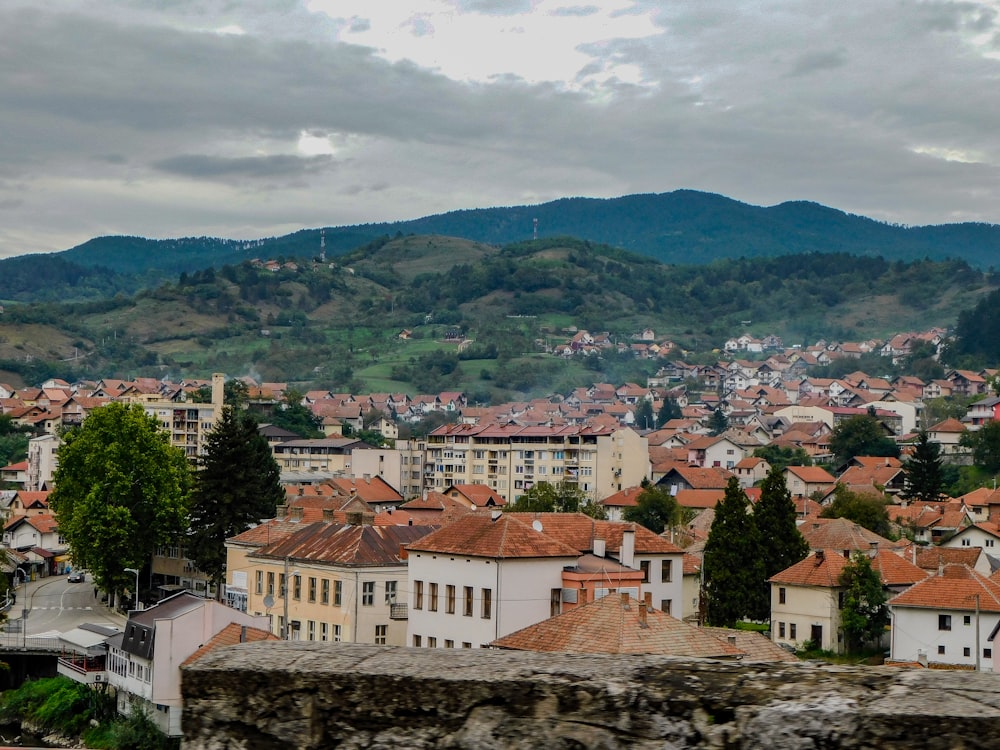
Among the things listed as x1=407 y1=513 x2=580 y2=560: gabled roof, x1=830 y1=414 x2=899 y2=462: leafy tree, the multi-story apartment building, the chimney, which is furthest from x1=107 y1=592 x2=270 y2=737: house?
x1=830 y1=414 x2=899 y2=462: leafy tree

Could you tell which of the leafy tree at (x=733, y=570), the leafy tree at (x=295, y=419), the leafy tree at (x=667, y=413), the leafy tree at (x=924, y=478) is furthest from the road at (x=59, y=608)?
the leafy tree at (x=667, y=413)

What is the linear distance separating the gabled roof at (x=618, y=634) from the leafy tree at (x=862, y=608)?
695 inches

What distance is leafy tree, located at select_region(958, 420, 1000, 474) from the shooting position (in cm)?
9019

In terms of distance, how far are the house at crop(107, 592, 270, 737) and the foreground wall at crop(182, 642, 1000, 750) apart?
26.7m

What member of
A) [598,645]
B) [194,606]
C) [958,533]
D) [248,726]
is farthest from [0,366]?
[248,726]

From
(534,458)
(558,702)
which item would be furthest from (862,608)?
(534,458)

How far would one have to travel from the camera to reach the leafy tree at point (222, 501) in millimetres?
52781

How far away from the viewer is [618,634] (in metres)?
23.7

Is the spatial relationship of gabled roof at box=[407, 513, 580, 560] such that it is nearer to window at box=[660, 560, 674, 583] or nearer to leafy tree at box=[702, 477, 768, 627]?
window at box=[660, 560, 674, 583]

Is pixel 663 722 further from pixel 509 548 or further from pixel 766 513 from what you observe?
pixel 766 513

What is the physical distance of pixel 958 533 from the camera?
59719 millimetres

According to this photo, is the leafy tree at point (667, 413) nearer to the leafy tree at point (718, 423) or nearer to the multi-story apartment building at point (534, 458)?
the leafy tree at point (718, 423)

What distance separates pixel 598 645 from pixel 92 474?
37.2m

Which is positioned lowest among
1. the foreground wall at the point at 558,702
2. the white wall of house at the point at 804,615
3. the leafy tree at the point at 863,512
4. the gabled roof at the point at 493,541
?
the white wall of house at the point at 804,615
